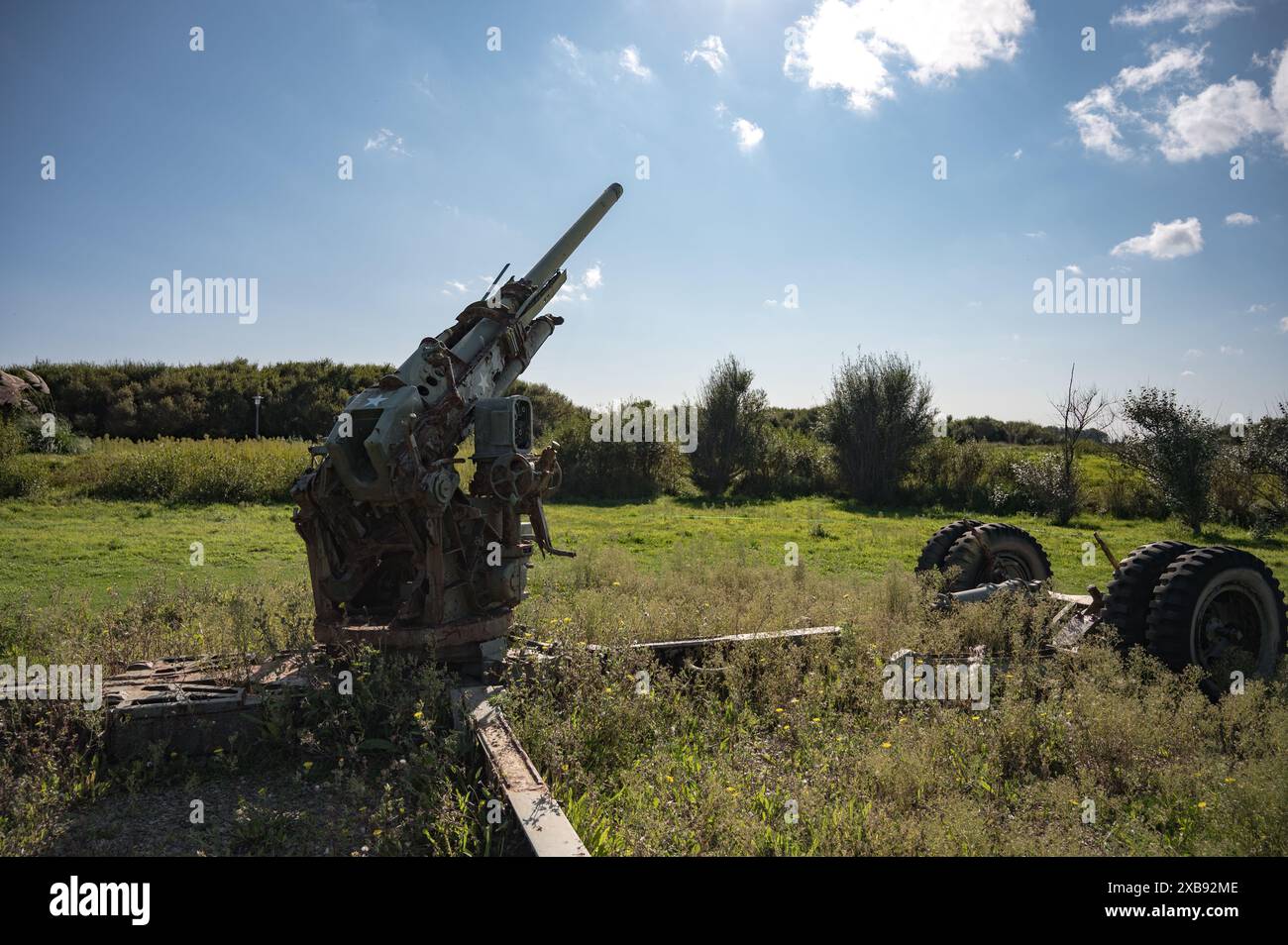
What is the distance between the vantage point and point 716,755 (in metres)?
4.96

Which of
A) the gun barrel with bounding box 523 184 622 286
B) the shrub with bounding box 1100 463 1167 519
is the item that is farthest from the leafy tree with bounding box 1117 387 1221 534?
the gun barrel with bounding box 523 184 622 286

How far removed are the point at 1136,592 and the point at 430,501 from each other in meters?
5.40

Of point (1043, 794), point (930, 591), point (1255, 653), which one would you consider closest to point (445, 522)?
point (1043, 794)

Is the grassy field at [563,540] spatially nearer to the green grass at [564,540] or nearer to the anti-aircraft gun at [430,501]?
the green grass at [564,540]

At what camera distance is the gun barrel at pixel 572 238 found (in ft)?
22.1

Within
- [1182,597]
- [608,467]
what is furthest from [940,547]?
[608,467]

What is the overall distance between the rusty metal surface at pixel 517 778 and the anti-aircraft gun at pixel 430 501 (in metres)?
0.51

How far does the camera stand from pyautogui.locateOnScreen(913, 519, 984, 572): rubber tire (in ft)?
26.1

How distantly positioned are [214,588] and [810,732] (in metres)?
7.33

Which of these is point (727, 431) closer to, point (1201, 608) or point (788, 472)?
point (788, 472)

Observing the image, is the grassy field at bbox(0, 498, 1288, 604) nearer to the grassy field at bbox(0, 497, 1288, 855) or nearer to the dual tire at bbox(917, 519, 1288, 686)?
the grassy field at bbox(0, 497, 1288, 855)

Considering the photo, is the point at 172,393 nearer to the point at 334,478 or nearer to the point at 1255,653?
the point at 334,478

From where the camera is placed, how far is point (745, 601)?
28.8 ft

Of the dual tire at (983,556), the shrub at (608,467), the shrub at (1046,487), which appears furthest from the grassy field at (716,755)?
the shrub at (608,467)
